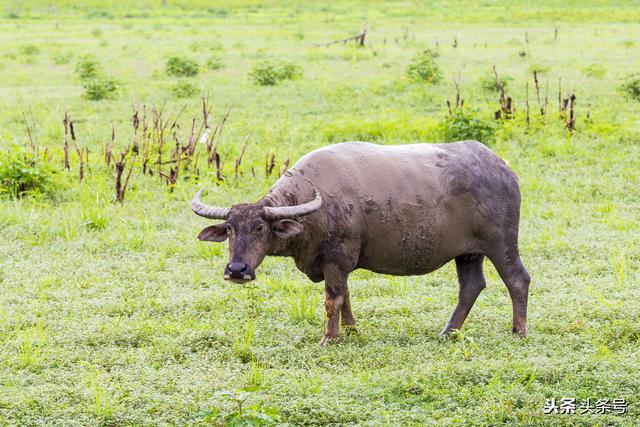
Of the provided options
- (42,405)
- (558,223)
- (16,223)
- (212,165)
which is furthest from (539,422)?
(212,165)

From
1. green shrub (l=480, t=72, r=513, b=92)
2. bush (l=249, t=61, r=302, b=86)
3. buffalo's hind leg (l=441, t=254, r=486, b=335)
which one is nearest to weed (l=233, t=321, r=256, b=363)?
buffalo's hind leg (l=441, t=254, r=486, b=335)

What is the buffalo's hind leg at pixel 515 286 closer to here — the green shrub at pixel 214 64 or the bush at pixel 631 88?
the bush at pixel 631 88

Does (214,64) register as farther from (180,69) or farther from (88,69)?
(88,69)

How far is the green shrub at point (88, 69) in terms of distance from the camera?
64.1 feet

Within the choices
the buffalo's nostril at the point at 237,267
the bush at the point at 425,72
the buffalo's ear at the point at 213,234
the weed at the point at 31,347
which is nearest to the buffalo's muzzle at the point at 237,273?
the buffalo's nostril at the point at 237,267

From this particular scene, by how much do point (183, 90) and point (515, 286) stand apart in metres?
12.4

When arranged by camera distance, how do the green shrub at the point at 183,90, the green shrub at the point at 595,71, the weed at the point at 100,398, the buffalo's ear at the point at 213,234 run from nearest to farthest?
the weed at the point at 100,398
the buffalo's ear at the point at 213,234
the green shrub at the point at 183,90
the green shrub at the point at 595,71

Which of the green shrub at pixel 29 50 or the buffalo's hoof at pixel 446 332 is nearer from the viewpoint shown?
the buffalo's hoof at pixel 446 332

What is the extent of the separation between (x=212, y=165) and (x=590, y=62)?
12386 mm

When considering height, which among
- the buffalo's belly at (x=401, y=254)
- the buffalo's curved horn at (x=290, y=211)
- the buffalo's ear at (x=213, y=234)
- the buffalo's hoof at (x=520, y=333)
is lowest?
the buffalo's hoof at (x=520, y=333)

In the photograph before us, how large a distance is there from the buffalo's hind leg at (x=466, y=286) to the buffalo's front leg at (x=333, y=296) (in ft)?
3.05

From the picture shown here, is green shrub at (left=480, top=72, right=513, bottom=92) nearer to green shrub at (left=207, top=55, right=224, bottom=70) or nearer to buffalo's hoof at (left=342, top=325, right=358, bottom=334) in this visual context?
green shrub at (left=207, top=55, right=224, bottom=70)

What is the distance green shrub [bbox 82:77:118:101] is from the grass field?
0.17m

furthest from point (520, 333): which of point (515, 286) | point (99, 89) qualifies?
point (99, 89)
